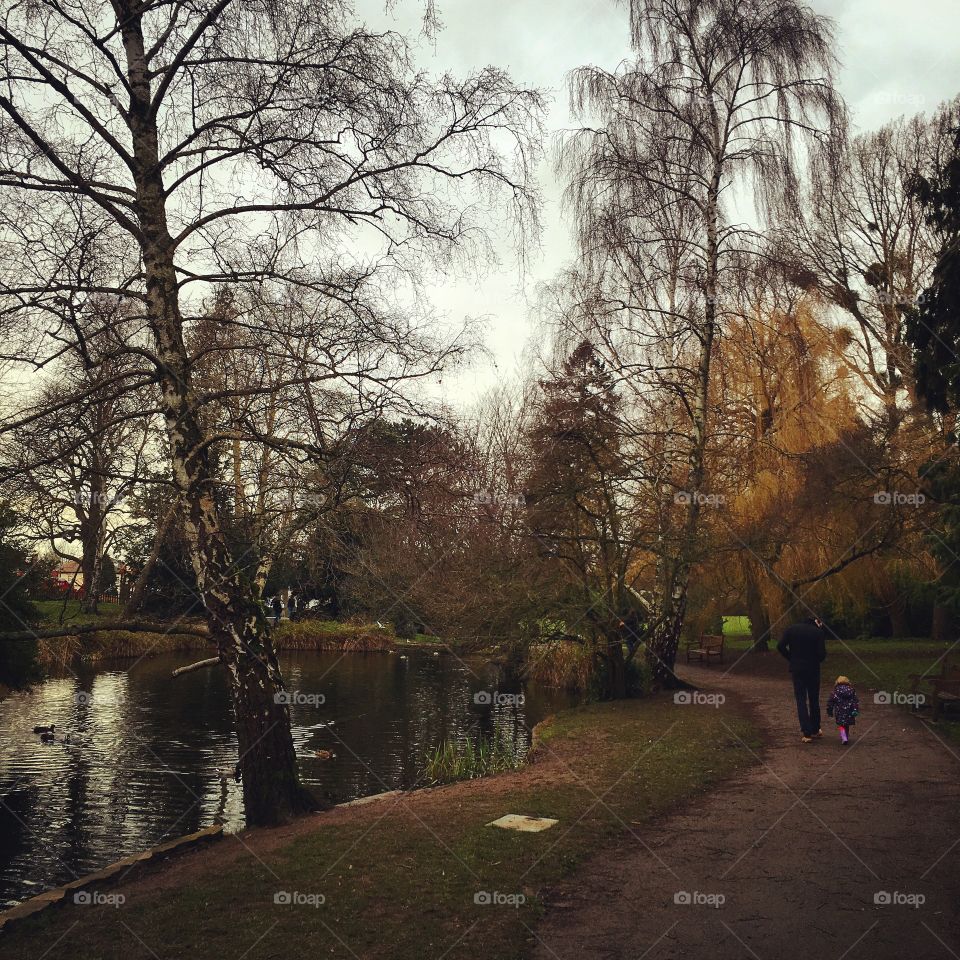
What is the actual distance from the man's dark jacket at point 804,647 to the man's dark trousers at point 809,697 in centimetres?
7

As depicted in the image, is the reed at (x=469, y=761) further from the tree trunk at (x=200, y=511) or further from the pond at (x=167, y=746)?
the tree trunk at (x=200, y=511)

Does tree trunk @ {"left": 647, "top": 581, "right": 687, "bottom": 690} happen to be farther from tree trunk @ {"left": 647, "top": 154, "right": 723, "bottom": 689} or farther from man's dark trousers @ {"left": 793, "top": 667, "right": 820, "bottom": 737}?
man's dark trousers @ {"left": 793, "top": 667, "right": 820, "bottom": 737}

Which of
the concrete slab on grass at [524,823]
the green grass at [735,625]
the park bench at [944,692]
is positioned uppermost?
the park bench at [944,692]

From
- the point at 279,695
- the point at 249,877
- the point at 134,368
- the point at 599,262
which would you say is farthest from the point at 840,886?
the point at 599,262

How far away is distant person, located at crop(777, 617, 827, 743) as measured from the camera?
11.6 metres

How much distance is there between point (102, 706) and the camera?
60.5ft

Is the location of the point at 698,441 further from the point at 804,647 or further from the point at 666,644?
the point at 804,647

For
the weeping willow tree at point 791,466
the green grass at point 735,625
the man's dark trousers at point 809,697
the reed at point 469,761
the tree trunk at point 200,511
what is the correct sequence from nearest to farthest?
the tree trunk at point 200,511
the man's dark trousers at point 809,697
the reed at point 469,761
the weeping willow tree at point 791,466
the green grass at point 735,625

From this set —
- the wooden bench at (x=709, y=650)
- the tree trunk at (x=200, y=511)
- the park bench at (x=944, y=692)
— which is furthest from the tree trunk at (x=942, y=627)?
the tree trunk at (x=200, y=511)

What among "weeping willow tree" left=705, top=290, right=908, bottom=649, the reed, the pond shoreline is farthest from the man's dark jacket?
the pond shoreline

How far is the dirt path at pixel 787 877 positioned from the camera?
5273 mm

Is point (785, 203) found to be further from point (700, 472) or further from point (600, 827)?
point (600, 827)

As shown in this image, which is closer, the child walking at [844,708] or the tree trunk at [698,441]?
the child walking at [844,708]

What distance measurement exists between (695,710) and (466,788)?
719 centimetres
